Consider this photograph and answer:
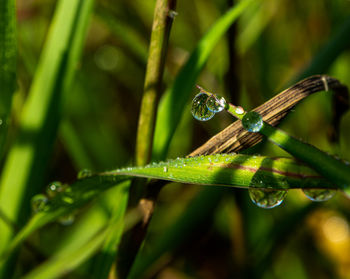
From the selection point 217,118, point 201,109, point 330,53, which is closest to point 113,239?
point 201,109

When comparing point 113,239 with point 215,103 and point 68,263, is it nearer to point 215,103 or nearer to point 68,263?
point 68,263

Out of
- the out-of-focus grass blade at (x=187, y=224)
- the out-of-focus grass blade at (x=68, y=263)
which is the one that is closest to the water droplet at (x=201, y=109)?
the out-of-focus grass blade at (x=68, y=263)

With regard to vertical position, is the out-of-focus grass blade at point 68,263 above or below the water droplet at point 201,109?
below

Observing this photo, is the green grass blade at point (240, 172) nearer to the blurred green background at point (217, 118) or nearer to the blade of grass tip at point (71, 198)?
the blade of grass tip at point (71, 198)

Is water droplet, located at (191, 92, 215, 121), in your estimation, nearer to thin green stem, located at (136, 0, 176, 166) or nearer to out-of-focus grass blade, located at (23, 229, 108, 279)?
thin green stem, located at (136, 0, 176, 166)

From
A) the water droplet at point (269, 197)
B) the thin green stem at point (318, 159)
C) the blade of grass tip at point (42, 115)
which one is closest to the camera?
the thin green stem at point (318, 159)

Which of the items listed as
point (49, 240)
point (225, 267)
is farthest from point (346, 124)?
point (49, 240)
